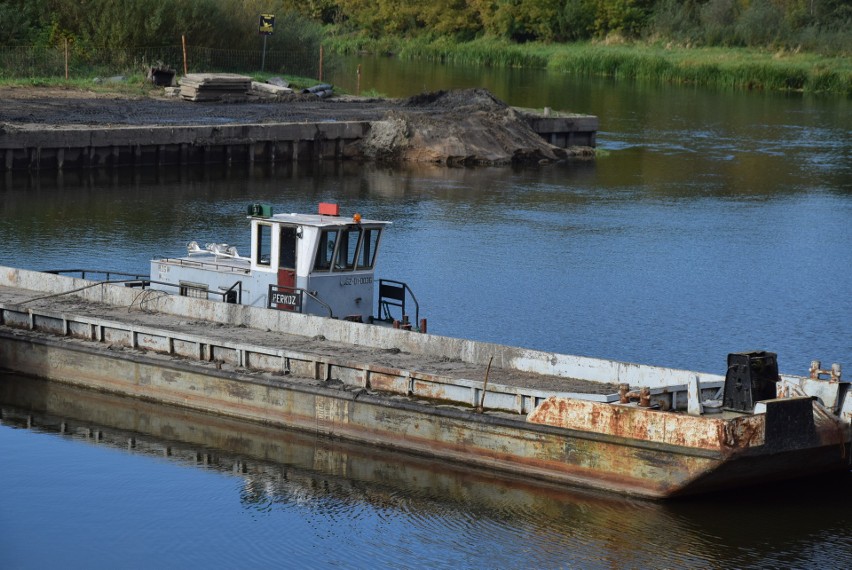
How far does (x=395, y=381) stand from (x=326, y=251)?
3598 mm

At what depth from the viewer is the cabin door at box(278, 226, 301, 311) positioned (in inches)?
862

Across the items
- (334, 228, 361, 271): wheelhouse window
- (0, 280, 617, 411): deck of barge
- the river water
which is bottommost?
the river water

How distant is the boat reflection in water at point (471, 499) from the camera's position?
54.6 feet

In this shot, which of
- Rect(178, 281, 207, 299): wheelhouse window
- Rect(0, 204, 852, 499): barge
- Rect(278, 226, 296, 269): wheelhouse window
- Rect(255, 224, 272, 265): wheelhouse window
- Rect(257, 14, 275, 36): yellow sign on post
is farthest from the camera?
Rect(257, 14, 275, 36): yellow sign on post

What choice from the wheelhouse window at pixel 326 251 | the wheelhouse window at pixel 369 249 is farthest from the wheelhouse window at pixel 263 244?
the wheelhouse window at pixel 369 249

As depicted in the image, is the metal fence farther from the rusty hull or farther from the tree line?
the rusty hull

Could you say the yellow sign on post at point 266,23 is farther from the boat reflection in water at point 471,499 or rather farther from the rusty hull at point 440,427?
the boat reflection in water at point 471,499

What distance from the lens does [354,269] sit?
72.8ft

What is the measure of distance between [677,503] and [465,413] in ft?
9.89

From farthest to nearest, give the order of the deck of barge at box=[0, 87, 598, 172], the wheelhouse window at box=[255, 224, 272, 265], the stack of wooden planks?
the stack of wooden planks → the deck of barge at box=[0, 87, 598, 172] → the wheelhouse window at box=[255, 224, 272, 265]

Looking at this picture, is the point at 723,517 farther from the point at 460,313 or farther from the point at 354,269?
the point at 460,313

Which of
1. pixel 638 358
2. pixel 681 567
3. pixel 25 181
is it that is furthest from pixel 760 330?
pixel 25 181

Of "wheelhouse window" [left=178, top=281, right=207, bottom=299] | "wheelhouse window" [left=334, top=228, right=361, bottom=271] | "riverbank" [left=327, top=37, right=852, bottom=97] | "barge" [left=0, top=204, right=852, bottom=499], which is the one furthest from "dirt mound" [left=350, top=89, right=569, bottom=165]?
"riverbank" [left=327, top=37, right=852, bottom=97]

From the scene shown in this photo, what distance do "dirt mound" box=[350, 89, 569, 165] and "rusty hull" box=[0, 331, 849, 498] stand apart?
104ft
